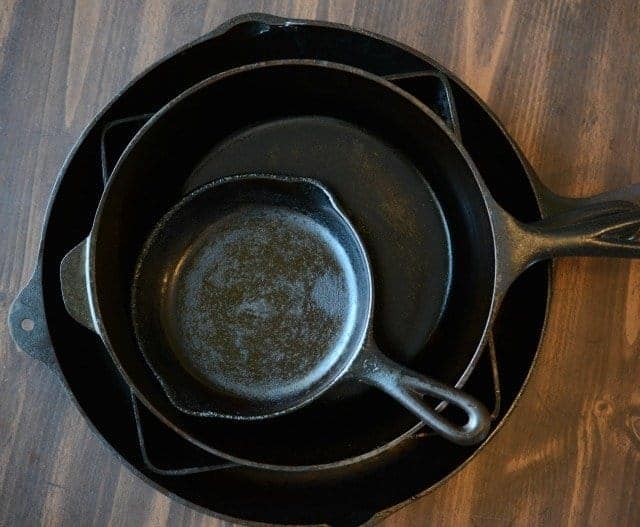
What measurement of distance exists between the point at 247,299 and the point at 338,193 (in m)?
0.14

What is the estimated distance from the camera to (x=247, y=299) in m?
0.66

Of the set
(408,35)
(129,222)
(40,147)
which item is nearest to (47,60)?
(40,147)

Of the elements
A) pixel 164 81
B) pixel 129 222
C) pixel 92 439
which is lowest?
pixel 92 439

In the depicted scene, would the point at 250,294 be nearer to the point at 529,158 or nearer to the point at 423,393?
the point at 423,393

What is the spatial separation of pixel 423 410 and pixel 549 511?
0.86ft

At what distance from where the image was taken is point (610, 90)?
0.67 metres

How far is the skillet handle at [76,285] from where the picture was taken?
548 millimetres

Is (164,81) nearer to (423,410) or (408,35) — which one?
(408,35)

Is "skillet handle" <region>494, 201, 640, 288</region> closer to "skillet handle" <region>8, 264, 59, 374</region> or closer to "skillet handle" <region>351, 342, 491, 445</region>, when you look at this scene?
"skillet handle" <region>351, 342, 491, 445</region>

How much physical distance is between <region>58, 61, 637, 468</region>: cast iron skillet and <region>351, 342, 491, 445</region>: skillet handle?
0.08 metres

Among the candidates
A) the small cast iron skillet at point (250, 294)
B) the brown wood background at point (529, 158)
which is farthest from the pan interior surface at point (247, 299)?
the brown wood background at point (529, 158)

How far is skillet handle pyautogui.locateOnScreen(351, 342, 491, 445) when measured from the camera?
493 millimetres

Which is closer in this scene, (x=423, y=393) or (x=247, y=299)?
(x=423, y=393)

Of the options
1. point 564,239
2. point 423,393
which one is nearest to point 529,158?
point 564,239
